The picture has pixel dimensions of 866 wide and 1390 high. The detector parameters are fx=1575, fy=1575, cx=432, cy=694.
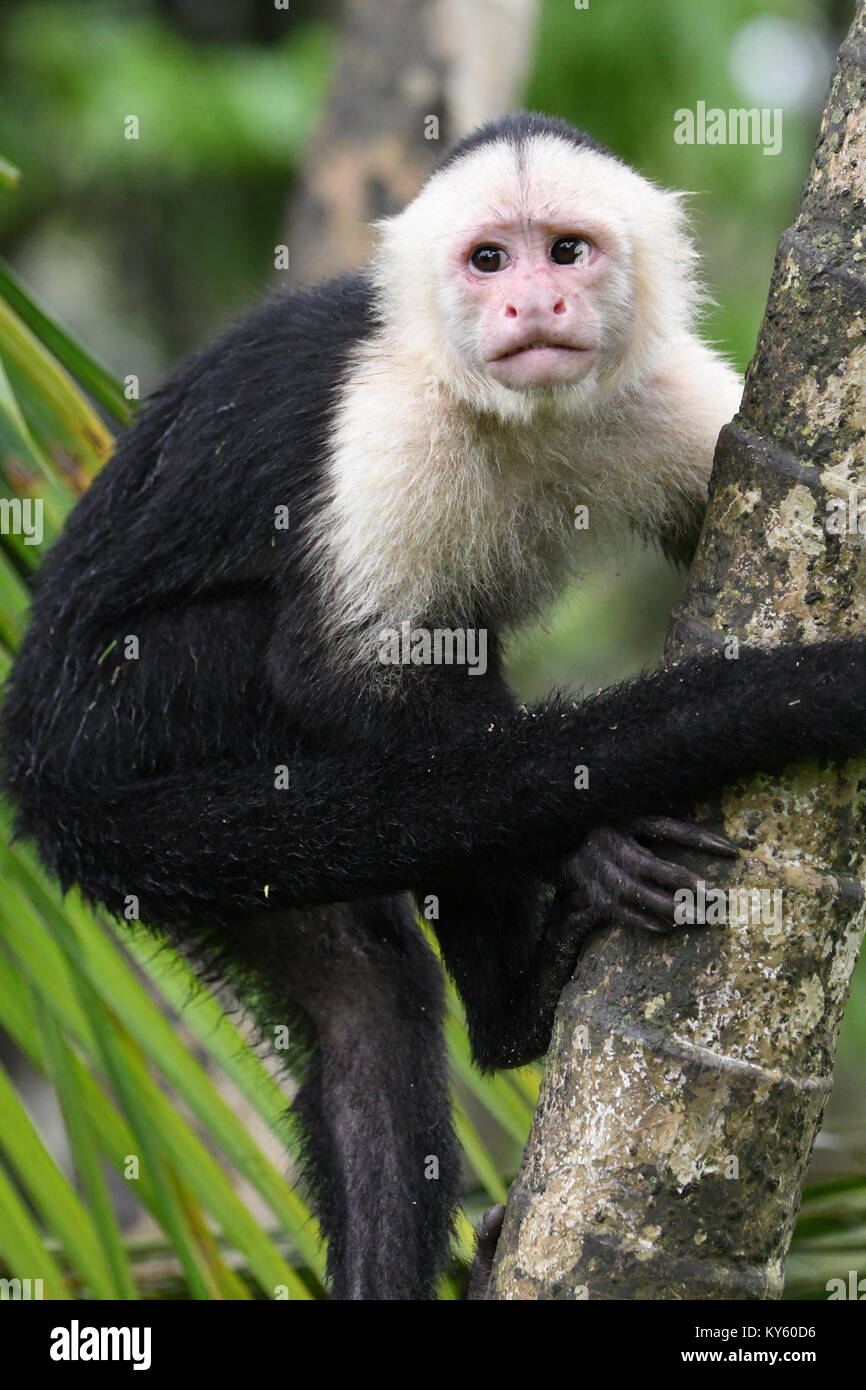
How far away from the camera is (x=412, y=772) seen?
9.44ft

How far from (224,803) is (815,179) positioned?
1579 millimetres

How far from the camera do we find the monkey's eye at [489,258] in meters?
3.12

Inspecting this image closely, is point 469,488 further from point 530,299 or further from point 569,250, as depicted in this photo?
point 569,250

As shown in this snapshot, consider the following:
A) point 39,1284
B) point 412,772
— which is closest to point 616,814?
point 412,772

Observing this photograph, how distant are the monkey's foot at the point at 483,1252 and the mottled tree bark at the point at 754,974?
2.41 feet

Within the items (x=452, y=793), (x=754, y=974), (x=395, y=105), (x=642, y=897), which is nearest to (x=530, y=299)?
(x=452, y=793)

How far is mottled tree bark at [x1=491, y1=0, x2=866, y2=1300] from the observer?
2164 mm

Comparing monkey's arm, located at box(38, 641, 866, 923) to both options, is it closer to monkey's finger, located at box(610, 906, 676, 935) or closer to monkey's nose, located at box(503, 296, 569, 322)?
monkey's finger, located at box(610, 906, 676, 935)

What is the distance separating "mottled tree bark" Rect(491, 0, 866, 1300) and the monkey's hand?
1.4 inches

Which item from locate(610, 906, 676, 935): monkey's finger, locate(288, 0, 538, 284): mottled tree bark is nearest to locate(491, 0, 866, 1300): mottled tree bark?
locate(610, 906, 676, 935): monkey's finger

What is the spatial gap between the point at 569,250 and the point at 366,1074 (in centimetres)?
179

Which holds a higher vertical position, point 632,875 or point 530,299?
point 530,299

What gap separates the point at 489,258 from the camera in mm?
3133
